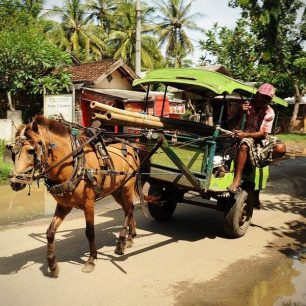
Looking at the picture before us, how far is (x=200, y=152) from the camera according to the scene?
244 inches

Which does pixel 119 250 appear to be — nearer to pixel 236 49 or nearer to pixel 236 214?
pixel 236 214

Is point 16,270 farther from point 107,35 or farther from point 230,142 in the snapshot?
point 107,35

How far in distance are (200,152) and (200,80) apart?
3.58 feet

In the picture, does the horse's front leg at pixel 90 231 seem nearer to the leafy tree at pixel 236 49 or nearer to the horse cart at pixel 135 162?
the horse cart at pixel 135 162

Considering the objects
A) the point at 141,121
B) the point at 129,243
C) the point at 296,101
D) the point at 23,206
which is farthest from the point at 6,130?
the point at 296,101

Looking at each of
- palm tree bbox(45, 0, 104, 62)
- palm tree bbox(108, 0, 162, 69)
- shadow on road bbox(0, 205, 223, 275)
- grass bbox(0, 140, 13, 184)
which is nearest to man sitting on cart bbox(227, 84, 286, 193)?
shadow on road bbox(0, 205, 223, 275)

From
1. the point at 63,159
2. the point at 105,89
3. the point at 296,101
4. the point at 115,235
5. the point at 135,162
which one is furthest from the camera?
the point at 296,101

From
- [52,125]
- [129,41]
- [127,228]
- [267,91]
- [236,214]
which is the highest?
[129,41]

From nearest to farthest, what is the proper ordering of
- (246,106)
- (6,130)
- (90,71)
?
(246,106) < (6,130) < (90,71)

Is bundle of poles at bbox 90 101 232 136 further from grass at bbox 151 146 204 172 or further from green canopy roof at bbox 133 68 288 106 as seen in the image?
green canopy roof at bbox 133 68 288 106

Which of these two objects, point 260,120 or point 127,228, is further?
point 260,120

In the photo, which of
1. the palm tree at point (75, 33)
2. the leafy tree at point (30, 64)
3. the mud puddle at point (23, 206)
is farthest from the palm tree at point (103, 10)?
the mud puddle at point (23, 206)

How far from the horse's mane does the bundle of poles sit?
0.46 metres

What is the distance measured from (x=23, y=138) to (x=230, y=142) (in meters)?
3.88
